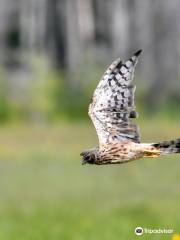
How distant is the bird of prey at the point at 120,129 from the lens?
5266 mm

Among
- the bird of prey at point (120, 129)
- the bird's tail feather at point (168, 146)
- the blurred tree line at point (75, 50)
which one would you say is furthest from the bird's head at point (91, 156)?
the blurred tree line at point (75, 50)

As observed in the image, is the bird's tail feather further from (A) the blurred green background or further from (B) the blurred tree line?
(B) the blurred tree line

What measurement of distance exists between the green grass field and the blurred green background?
0.02 metres

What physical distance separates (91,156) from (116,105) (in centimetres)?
26

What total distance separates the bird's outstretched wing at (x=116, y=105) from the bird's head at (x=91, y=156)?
0.06 metres

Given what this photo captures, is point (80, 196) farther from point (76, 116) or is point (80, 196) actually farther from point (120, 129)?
point (76, 116)

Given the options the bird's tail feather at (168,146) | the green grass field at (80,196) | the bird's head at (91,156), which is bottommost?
the green grass field at (80,196)

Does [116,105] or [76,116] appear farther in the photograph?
[76,116]

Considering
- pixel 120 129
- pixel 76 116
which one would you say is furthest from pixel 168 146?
pixel 76 116

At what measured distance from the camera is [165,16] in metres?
36.9

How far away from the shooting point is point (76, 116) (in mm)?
27969

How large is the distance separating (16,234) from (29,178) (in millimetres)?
4043

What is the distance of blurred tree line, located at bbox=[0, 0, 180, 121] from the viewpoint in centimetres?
3142

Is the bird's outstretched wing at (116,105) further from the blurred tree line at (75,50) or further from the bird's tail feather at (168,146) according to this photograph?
the blurred tree line at (75,50)
